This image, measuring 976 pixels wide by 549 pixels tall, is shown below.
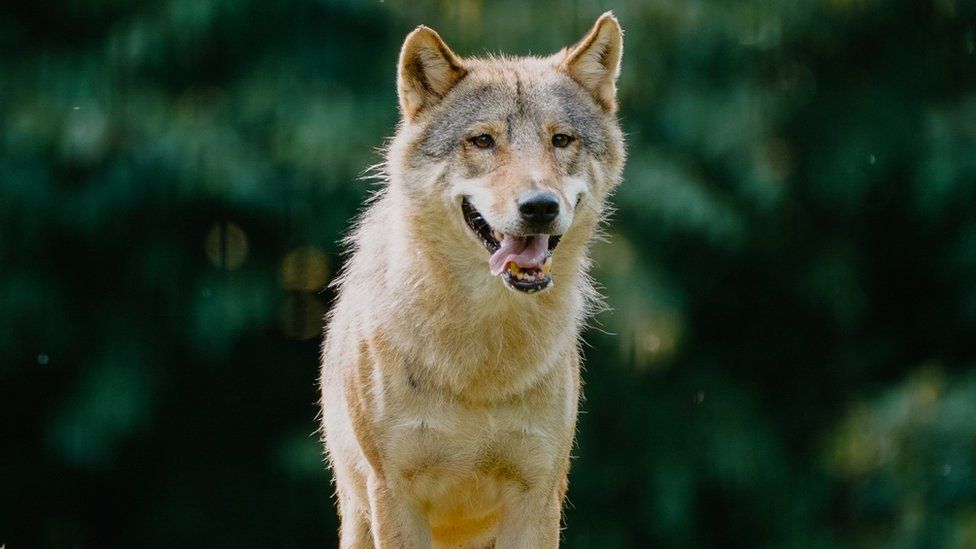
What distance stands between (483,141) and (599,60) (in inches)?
25.3

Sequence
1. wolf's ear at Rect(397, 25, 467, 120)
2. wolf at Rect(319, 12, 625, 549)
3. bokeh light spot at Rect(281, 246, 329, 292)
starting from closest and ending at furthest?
wolf at Rect(319, 12, 625, 549) < wolf's ear at Rect(397, 25, 467, 120) < bokeh light spot at Rect(281, 246, 329, 292)

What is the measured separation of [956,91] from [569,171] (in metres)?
7.23

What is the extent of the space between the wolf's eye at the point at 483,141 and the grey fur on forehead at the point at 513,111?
43mm

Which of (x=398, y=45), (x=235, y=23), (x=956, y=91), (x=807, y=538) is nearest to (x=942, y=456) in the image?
(x=807, y=538)

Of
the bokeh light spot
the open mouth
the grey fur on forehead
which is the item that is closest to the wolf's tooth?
the open mouth

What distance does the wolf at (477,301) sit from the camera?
5.05 meters

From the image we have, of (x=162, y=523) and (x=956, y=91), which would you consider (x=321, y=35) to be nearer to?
(x=162, y=523)

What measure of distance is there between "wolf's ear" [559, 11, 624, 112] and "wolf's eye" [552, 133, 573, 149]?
352 mm

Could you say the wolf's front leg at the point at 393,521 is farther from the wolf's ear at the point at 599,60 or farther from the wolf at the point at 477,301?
the wolf's ear at the point at 599,60

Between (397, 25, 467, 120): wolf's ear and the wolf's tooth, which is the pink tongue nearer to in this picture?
the wolf's tooth

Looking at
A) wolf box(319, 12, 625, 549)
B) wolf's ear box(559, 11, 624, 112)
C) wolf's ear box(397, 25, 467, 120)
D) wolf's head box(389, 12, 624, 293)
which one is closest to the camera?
wolf's head box(389, 12, 624, 293)

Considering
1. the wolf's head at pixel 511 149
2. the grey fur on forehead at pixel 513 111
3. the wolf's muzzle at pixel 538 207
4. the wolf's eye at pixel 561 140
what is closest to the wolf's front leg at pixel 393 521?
the wolf's head at pixel 511 149

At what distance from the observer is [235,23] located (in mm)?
10820

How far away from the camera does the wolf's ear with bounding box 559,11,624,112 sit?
5.47m
